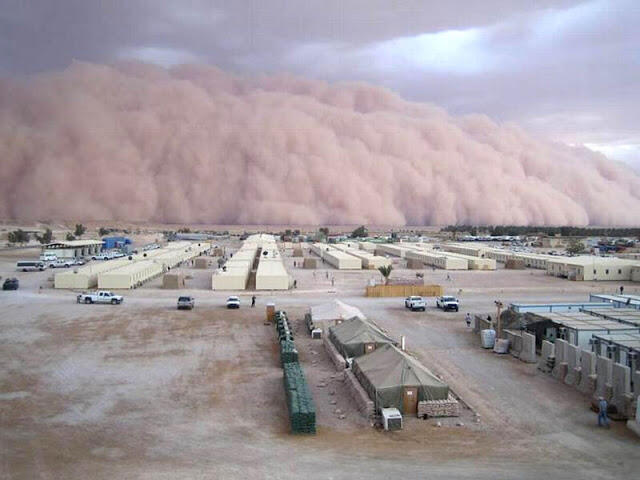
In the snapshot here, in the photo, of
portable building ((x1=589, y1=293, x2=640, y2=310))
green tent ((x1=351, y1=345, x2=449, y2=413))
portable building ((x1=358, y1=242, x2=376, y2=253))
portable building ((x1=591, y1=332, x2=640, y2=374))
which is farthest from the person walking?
portable building ((x1=358, y1=242, x2=376, y2=253))

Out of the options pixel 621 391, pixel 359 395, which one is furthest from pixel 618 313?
pixel 359 395

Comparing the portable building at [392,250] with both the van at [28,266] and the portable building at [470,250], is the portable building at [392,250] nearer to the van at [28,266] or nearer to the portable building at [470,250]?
the portable building at [470,250]

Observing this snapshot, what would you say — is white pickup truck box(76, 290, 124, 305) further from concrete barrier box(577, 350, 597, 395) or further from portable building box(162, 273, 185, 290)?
concrete barrier box(577, 350, 597, 395)

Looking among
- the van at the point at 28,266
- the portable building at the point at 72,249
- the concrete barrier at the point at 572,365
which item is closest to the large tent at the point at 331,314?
the concrete barrier at the point at 572,365

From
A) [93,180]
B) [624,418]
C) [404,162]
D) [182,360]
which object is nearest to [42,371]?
[182,360]

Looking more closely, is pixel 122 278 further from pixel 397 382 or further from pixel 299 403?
pixel 397 382
